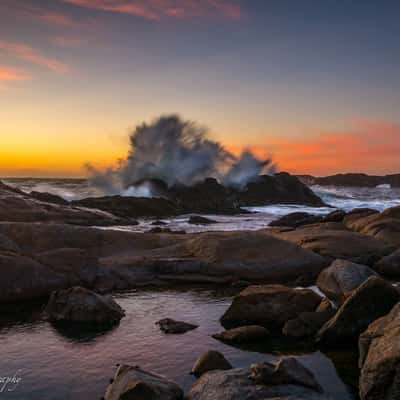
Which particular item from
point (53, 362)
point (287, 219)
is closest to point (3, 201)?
point (287, 219)

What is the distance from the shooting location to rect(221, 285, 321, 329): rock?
1783cm

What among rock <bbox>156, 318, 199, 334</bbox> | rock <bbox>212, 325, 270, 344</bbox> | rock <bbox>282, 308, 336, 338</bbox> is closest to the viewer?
rock <bbox>212, 325, 270, 344</bbox>

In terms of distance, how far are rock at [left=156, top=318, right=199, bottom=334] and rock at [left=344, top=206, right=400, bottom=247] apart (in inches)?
745

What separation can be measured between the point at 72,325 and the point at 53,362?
11.0 ft

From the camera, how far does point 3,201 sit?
144 feet

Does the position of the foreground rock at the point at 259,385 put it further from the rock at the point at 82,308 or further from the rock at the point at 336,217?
the rock at the point at 336,217

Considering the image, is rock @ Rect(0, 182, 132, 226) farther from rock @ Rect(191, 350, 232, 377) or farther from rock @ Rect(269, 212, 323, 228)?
rock @ Rect(191, 350, 232, 377)

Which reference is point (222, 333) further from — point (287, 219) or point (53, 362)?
point (287, 219)

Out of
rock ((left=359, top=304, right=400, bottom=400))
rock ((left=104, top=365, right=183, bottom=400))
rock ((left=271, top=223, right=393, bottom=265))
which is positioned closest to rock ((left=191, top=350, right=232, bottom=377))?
rock ((left=104, top=365, right=183, bottom=400))

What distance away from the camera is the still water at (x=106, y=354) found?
12641 millimetres

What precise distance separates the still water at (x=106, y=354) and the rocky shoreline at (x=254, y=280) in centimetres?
87

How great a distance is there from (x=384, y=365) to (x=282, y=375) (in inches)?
87.4

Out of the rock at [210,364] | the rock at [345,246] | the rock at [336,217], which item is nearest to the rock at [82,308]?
the rock at [210,364]

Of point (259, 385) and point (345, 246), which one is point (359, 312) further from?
point (345, 246)
